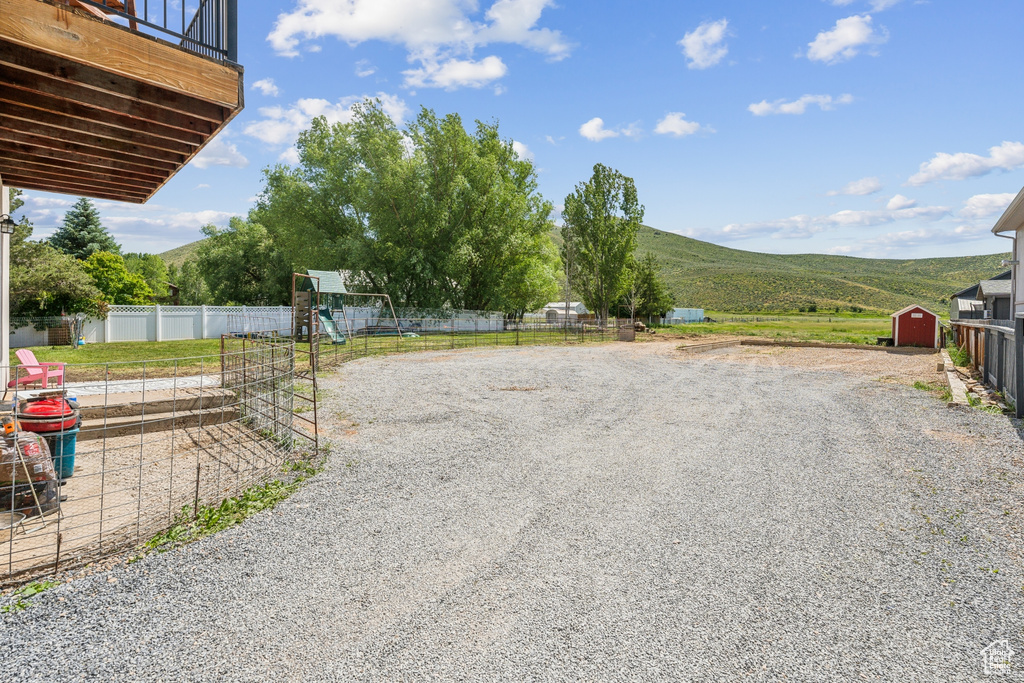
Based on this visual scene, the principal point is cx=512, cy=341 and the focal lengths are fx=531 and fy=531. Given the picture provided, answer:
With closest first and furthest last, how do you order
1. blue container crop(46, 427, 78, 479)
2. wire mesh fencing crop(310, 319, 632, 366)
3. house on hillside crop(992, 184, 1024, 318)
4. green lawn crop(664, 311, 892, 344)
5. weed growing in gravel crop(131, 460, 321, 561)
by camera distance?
weed growing in gravel crop(131, 460, 321, 561), blue container crop(46, 427, 78, 479), house on hillside crop(992, 184, 1024, 318), wire mesh fencing crop(310, 319, 632, 366), green lawn crop(664, 311, 892, 344)

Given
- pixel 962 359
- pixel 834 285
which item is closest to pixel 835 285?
pixel 834 285

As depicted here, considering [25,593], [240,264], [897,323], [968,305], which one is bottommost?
[25,593]

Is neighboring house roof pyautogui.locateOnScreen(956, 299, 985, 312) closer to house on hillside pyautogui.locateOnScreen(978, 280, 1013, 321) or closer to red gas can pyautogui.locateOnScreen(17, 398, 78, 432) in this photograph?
house on hillside pyautogui.locateOnScreen(978, 280, 1013, 321)

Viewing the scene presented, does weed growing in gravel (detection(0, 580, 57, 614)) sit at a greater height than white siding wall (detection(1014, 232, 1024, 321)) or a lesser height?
lesser

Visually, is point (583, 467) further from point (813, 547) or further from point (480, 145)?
point (480, 145)

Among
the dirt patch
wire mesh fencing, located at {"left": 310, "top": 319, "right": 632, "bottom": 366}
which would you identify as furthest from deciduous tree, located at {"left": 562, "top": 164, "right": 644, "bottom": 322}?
the dirt patch

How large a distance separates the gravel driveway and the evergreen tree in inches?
1642

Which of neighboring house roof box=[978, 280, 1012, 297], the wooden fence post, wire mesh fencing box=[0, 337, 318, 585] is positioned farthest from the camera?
neighboring house roof box=[978, 280, 1012, 297]

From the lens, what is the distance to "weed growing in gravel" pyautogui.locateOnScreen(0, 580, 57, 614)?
3320 mm

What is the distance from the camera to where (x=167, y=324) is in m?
25.4

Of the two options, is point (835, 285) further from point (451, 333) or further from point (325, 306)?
point (325, 306)

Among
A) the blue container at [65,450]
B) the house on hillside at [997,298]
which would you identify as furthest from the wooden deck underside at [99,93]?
the house on hillside at [997,298]

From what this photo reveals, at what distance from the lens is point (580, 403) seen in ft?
36.2

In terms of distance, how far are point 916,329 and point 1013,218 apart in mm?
17758
